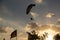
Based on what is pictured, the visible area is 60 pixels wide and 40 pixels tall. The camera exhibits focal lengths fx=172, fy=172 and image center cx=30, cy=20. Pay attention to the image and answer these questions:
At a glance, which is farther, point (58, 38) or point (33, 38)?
point (58, 38)

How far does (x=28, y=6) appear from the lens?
49406 millimetres

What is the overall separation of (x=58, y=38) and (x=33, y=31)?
919 inches

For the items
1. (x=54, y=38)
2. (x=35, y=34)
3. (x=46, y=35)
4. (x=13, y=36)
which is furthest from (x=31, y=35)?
(x=13, y=36)

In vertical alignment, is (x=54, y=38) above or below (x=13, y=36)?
above

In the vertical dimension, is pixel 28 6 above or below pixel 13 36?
above

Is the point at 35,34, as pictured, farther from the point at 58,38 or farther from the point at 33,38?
the point at 58,38

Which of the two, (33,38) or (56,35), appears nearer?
(33,38)

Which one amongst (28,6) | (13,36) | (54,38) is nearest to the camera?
(28,6)

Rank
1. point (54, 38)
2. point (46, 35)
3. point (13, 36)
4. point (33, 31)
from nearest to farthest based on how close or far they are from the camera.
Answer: point (13, 36), point (33, 31), point (46, 35), point (54, 38)

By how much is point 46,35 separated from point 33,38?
394 inches

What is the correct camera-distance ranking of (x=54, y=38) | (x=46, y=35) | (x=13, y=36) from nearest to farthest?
(x=13, y=36)
(x=46, y=35)
(x=54, y=38)

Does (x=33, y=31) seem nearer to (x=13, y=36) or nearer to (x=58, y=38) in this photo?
(x=58, y=38)

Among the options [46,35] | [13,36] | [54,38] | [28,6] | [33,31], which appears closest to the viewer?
[28,6]

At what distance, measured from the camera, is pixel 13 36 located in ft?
173
